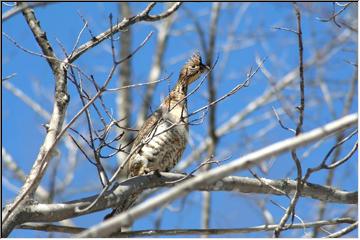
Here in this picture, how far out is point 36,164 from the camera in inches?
156

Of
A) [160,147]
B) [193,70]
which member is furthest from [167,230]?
[193,70]

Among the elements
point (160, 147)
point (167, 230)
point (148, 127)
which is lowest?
point (167, 230)

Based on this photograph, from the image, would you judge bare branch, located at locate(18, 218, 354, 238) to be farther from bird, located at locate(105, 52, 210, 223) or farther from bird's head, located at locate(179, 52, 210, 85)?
bird's head, located at locate(179, 52, 210, 85)

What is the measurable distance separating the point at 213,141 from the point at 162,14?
22.3 feet

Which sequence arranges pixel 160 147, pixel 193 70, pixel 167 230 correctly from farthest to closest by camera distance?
pixel 193 70 → pixel 160 147 → pixel 167 230

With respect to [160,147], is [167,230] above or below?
below

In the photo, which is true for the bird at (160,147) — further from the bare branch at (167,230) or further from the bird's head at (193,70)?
the bare branch at (167,230)

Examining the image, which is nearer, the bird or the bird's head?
the bird

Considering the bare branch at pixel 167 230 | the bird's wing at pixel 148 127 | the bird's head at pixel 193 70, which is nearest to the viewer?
the bare branch at pixel 167 230

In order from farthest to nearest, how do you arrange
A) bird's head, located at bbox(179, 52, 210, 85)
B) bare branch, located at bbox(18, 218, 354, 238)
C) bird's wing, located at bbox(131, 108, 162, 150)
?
1. bird's head, located at bbox(179, 52, 210, 85)
2. bird's wing, located at bbox(131, 108, 162, 150)
3. bare branch, located at bbox(18, 218, 354, 238)

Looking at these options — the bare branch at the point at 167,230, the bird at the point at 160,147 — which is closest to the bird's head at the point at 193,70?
the bird at the point at 160,147

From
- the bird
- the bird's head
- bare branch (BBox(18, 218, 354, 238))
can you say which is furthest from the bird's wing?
bare branch (BBox(18, 218, 354, 238))

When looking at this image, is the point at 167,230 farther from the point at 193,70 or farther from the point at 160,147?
the point at 193,70

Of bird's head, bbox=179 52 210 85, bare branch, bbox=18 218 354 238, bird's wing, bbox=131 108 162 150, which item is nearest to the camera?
bare branch, bbox=18 218 354 238
